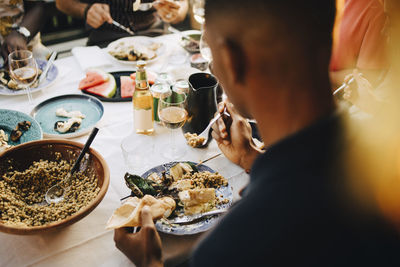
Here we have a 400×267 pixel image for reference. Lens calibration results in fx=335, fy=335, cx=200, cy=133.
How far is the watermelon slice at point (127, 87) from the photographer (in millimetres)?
1699

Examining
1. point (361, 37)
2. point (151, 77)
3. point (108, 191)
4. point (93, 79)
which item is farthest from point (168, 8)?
point (108, 191)

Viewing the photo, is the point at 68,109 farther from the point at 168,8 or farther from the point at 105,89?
the point at 168,8

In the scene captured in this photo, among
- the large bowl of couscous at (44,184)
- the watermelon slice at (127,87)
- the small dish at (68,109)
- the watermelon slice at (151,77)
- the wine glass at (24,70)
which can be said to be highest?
the wine glass at (24,70)

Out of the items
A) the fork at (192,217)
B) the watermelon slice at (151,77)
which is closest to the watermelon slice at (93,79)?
the watermelon slice at (151,77)

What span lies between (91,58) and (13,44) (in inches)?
18.4

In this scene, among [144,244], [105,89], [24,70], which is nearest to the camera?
[144,244]

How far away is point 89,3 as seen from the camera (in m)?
2.68

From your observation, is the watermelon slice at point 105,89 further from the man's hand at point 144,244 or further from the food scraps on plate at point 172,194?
the man's hand at point 144,244

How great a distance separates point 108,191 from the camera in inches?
47.0

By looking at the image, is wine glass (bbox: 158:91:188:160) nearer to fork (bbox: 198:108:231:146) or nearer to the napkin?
fork (bbox: 198:108:231:146)

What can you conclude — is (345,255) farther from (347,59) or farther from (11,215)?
(347,59)

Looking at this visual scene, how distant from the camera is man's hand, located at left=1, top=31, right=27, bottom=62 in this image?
1928mm

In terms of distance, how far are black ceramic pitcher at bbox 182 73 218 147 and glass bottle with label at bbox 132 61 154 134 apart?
155 millimetres

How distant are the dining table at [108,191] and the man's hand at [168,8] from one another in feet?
1.59
